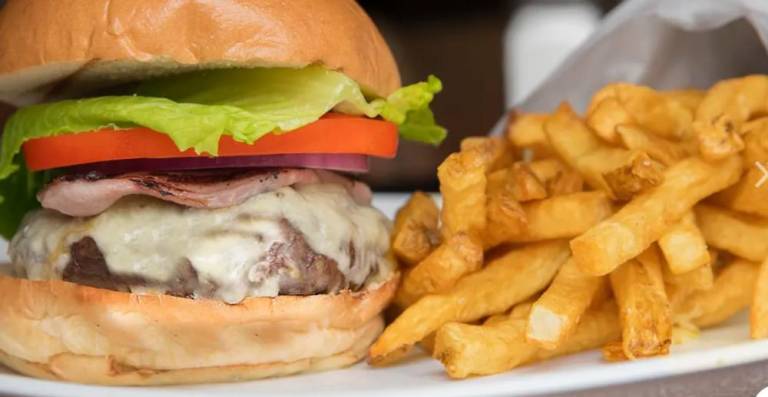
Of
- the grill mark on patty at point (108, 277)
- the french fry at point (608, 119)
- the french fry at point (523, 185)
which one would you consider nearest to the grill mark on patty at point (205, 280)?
the grill mark on patty at point (108, 277)

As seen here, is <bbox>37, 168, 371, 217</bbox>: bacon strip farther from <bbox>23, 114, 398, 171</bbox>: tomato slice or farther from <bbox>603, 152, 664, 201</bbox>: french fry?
<bbox>603, 152, 664, 201</bbox>: french fry

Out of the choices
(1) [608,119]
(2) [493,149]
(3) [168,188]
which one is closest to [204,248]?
(3) [168,188]

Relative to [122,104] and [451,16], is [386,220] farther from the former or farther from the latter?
[451,16]

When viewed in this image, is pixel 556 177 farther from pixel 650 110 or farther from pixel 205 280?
pixel 205 280

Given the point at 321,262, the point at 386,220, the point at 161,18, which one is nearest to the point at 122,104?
the point at 161,18

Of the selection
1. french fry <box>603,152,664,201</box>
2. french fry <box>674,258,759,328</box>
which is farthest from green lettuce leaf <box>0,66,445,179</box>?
french fry <box>674,258,759,328</box>

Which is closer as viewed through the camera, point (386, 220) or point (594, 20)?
point (386, 220)

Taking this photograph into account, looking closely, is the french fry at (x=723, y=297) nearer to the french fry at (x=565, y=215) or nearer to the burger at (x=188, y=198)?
the french fry at (x=565, y=215)
